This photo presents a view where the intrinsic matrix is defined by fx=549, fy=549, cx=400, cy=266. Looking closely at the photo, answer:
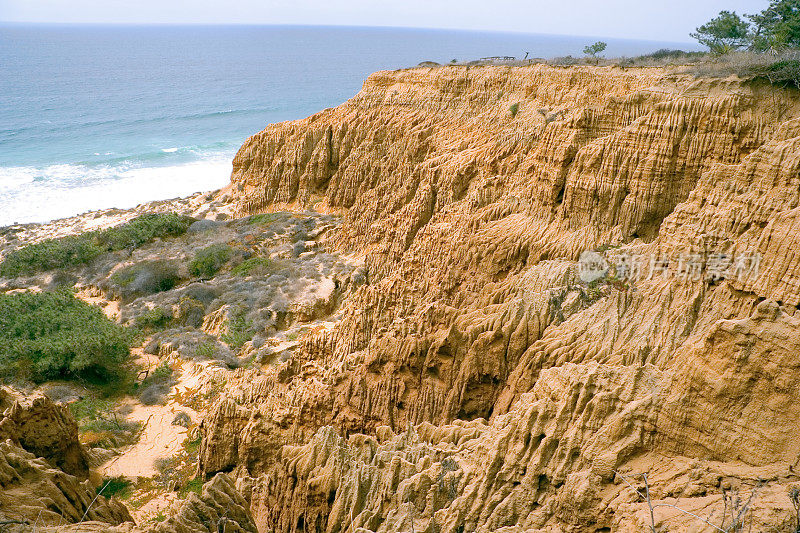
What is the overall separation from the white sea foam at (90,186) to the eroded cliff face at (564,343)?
35180 millimetres

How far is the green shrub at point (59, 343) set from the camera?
19.2m

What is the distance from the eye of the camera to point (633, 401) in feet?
26.9

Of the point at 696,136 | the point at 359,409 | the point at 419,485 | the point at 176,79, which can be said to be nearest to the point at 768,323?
the point at 419,485

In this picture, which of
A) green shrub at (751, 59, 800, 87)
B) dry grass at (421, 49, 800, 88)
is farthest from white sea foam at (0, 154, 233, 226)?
green shrub at (751, 59, 800, 87)

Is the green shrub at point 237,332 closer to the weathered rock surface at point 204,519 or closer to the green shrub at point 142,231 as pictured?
the weathered rock surface at point 204,519

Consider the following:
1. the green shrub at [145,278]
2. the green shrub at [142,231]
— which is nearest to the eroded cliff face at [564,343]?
the green shrub at [145,278]

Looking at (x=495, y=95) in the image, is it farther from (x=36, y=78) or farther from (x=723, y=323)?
(x=36, y=78)

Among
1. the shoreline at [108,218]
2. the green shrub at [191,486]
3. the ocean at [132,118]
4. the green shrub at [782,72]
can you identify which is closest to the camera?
the green shrub at [782,72]

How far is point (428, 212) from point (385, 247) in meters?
2.35

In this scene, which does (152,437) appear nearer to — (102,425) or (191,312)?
(102,425)

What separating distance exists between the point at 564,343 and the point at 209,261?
2012 cm

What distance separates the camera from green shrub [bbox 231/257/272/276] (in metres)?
25.9

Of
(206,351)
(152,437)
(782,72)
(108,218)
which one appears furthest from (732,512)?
(108,218)

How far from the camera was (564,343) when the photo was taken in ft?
39.1
